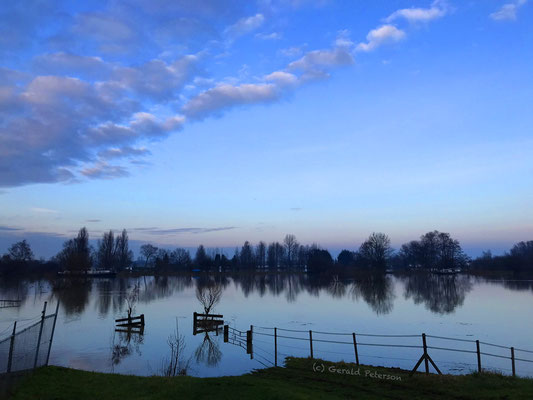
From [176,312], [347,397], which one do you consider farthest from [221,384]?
[176,312]

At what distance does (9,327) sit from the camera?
115ft

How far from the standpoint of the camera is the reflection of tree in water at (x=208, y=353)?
2542 cm

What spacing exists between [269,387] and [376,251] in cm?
13369

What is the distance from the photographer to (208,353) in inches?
1098

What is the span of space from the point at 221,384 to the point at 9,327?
29611 millimetres

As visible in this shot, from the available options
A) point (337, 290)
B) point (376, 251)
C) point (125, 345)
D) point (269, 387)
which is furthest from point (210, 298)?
point (376, 251)

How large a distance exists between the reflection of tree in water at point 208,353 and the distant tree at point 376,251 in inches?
4403

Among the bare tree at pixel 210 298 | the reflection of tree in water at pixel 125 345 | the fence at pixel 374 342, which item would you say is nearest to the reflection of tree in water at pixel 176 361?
the reflection of tree in water at pixel 125 345

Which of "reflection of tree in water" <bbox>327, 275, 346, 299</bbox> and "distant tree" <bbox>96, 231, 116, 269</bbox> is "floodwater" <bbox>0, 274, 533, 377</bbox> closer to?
"reflection of tree in water" <bbox>327, 275, 346, 299</bbox>

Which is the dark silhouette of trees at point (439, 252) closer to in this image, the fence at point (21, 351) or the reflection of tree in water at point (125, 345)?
the reflection of tree in water at point (125, 345)

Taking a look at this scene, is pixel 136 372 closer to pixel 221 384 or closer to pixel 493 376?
pixel 221 384

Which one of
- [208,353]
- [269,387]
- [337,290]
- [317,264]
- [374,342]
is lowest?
[337,290]

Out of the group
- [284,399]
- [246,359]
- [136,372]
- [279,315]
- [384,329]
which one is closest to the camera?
[284,399]

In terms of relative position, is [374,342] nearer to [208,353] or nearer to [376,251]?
[208,353]
